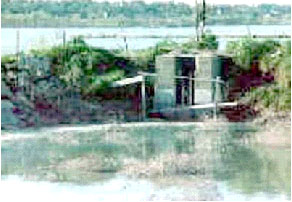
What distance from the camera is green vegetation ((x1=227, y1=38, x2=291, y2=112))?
205 inches

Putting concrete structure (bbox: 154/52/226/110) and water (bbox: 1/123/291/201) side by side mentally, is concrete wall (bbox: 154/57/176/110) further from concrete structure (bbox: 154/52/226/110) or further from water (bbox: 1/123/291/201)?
water (bbox: 1/123/291/201)

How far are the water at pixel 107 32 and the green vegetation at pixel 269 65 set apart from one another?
95 mm

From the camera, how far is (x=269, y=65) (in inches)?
218

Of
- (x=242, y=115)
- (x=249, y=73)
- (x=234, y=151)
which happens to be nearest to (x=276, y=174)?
(x=234, y=151)

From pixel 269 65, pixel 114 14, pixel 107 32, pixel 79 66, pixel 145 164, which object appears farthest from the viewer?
pixel 107 32

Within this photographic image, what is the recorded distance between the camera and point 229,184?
3697 millimetres

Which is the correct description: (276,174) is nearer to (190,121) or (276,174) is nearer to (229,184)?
(229,184)

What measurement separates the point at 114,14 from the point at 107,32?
96cm

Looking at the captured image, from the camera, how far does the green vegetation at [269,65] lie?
5.21 meters

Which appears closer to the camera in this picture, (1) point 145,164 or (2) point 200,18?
(1) point 145,164

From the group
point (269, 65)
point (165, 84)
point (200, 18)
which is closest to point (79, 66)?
point (165, 84)

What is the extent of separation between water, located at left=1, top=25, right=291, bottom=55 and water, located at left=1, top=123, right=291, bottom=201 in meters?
0.65

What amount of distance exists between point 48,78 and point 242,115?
131 centimetres

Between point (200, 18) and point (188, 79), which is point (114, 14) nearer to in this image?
point (200, 18)
